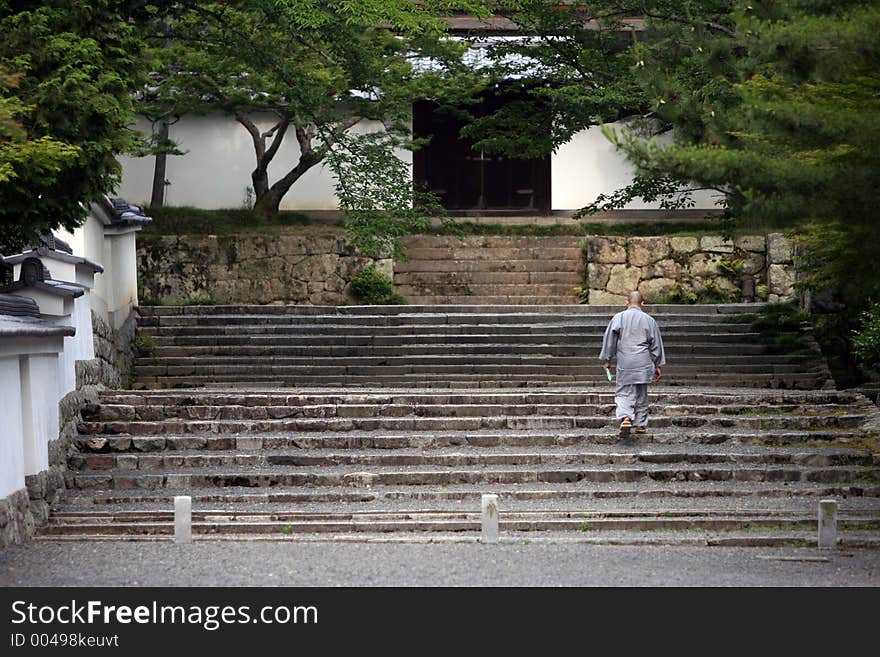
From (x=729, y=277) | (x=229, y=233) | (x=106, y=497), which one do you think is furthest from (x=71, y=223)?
(x=729, y=277)

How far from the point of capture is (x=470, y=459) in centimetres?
1282

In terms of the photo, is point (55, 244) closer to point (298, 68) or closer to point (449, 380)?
point (298, 68)

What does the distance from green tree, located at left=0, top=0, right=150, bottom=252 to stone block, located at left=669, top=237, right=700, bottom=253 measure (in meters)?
13.4

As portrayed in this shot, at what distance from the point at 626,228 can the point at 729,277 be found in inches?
109

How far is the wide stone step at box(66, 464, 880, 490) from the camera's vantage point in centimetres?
1223

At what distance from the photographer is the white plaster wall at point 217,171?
25.6 m

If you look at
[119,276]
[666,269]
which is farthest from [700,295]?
[119,276]

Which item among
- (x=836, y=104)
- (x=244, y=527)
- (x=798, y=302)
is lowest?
(x=244, y=527)

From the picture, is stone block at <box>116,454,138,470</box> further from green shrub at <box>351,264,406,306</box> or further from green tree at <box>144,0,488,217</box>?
green shrub at <box>351,264,406,306</box>

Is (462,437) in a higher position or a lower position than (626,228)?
lower

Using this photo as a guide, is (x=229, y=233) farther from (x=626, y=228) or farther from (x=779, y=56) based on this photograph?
(x=779, y=56)

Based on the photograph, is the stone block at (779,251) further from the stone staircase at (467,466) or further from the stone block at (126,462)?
the stone block at (126,462)

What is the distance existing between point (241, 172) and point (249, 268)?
3733 millimetres

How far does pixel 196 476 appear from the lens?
40.2 ft
